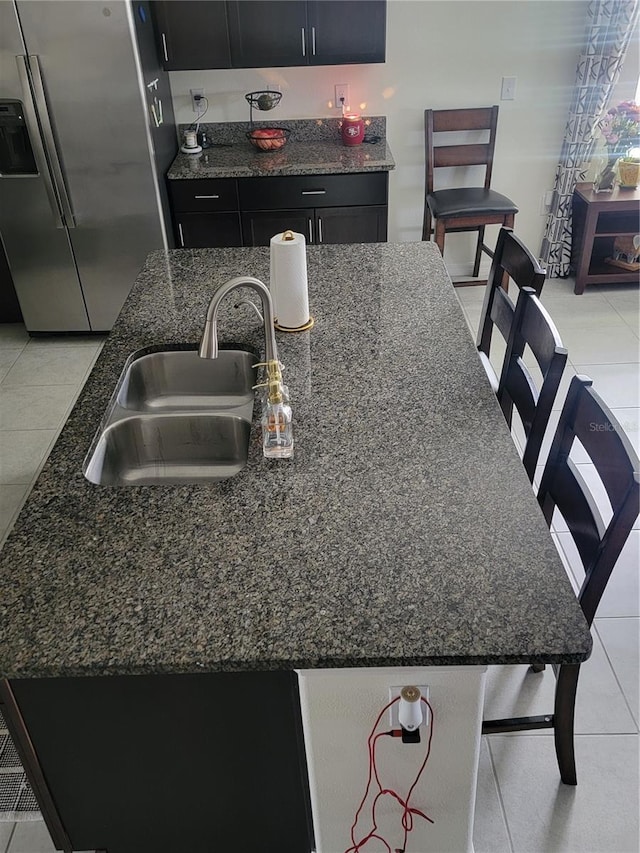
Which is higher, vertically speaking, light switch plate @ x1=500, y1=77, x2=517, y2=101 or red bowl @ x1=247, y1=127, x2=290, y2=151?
light switch plate @ x1=500, y1=77, x2=517, y2=101

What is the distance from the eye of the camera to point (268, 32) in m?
3.64

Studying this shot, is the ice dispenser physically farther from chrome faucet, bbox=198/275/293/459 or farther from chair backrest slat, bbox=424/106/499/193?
chrome faucet, bbox=198/275/293/459

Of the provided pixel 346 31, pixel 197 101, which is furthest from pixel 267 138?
pixel 346 31

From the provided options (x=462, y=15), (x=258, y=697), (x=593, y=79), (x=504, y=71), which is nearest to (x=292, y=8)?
(x=462, y=15)

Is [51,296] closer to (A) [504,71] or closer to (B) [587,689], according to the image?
(A) [504,71]

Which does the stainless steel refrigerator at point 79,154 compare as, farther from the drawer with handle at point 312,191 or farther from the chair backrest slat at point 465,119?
the chair backrest slat at point 465,119

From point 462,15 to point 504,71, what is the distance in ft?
1.28

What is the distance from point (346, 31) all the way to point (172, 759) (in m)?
3.53

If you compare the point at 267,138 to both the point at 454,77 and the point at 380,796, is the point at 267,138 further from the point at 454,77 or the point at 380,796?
the point at 380,796

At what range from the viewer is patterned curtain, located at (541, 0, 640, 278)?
380 cm

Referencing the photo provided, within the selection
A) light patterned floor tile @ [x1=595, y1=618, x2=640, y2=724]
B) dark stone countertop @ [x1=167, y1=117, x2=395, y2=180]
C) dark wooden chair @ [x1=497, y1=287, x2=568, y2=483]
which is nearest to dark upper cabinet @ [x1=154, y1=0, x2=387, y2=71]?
dark stone countertop @ [x1=167, y1=117, x2=395, y2=180]

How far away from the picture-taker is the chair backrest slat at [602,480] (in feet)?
4.66

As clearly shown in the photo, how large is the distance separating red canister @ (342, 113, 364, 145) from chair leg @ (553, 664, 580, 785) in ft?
10.5

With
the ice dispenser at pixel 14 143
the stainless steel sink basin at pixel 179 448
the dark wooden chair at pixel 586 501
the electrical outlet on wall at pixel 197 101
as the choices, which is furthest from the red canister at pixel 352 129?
the dark wooden chair at pixel 586 501
